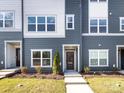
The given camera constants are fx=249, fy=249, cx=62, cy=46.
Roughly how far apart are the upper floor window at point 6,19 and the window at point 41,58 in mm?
3752

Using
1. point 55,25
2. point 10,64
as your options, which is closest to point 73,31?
point 55,25

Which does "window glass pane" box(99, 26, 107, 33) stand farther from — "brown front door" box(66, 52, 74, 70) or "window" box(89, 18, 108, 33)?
"brown front door" box(66, 52, 74, 70)

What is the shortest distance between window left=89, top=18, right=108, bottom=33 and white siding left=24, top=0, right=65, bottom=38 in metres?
3.28

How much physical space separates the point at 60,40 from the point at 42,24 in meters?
2.53

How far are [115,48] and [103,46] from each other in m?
1.29

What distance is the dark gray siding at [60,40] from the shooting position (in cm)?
2577

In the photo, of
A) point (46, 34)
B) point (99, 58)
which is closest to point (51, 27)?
point (46, 34)

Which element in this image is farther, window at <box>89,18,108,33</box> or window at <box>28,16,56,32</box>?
window at <box>89,18,108,33</box>

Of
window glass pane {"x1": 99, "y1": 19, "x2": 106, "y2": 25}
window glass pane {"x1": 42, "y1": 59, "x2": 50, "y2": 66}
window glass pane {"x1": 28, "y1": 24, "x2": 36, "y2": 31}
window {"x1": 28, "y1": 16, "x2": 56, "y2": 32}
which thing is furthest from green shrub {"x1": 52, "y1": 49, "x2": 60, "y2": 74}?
window glass pane {"x1": 99, "y1": 19, "x2": 106, "y2": 25}

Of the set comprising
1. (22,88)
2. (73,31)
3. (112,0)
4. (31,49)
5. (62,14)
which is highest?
(112,0)

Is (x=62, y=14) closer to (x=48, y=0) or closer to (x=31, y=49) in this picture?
(x=48, y=0)

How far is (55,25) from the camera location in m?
25.9

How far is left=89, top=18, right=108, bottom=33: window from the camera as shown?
2669cm

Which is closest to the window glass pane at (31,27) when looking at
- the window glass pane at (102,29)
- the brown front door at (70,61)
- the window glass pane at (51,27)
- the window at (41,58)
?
the window glass pane at (51,27)
